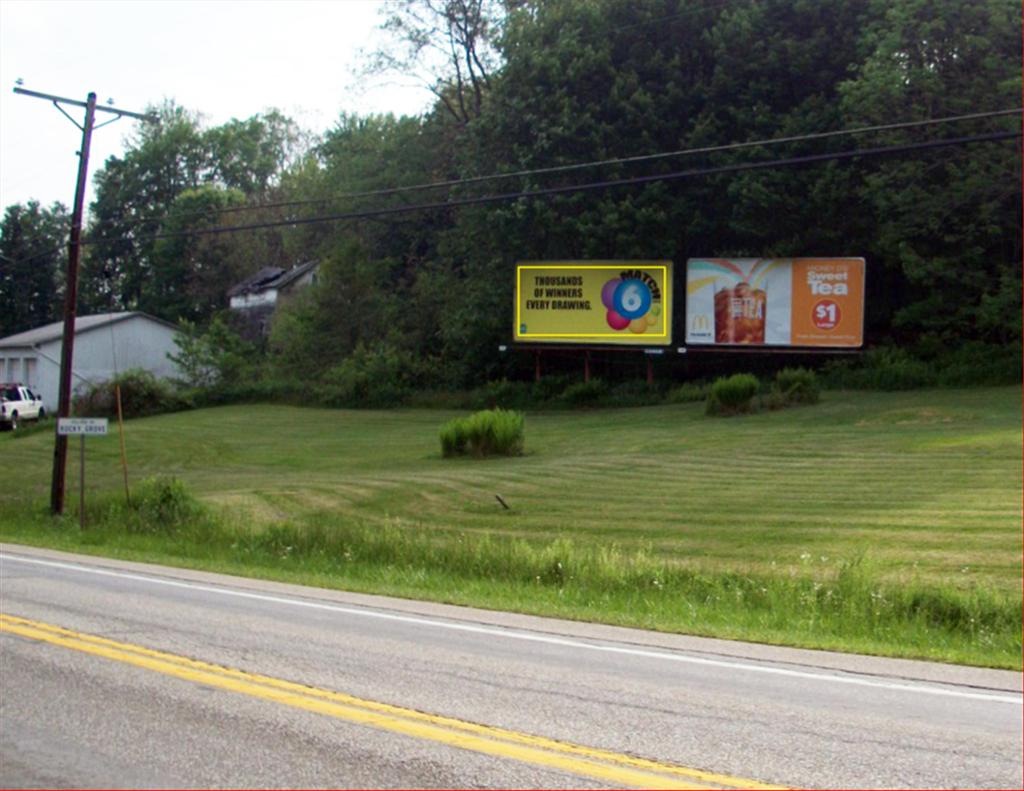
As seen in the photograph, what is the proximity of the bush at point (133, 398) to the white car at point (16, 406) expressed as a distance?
2260 millimetres

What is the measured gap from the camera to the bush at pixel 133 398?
58.0 meters

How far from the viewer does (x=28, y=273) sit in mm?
90375

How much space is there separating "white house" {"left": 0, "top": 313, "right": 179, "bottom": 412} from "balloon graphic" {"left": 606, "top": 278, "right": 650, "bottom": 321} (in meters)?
31.5

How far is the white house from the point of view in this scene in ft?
226

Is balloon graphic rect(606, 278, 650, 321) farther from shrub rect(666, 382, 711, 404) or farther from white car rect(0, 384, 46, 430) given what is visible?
white car rect(0, 384, 46, 430)

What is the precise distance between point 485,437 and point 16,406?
34793 mm

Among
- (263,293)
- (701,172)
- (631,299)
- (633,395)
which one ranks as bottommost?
(633,395)

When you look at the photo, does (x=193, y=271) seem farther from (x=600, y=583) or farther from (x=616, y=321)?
(x=600, y=583)

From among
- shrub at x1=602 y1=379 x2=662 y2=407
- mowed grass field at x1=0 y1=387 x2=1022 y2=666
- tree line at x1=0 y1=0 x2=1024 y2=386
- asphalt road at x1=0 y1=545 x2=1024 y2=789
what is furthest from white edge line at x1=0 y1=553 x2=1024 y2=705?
shrub at x1=602 y1=379 x2=662 y2=407

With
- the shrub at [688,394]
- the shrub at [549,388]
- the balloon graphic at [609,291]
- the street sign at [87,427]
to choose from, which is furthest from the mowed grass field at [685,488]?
the shrub at [549,388]

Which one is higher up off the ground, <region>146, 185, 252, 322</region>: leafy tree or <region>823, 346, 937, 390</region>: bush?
<region>146, 185, 252, 322</region>: leafy tree

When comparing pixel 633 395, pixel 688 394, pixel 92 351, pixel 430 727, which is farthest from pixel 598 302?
pixel 430 727

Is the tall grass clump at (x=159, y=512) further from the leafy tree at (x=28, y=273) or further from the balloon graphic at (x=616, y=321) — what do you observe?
the leafy tree at (x=28, y=273)

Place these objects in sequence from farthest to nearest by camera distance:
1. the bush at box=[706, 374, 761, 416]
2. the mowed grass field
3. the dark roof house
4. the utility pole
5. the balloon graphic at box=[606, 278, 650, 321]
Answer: the dark roof house
the balloon graphic at box=[606, 278, 650, 321]
the bush at box=[706, 374, 761, 416]
the utility pole
the mowed grass field
